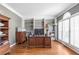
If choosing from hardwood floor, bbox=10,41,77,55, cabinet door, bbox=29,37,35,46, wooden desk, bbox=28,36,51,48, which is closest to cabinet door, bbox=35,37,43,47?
wooden desk, bbox=28,36,51,48

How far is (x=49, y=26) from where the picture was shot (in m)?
11.1

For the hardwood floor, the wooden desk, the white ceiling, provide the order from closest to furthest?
the hardwood floor → the white ceiling → the wooden desk

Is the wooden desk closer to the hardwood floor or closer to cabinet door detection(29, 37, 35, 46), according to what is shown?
cabinet door detection(29, 37, 35, 46)

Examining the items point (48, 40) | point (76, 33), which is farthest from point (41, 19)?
point (76, 33)

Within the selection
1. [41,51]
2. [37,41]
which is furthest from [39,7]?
[41,51]

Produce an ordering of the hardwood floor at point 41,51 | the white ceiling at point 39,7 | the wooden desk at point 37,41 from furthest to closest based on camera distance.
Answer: the wooden desk at point 37,41 < the white ceiling at point 39,7 < the hardwood floor at point 41,51

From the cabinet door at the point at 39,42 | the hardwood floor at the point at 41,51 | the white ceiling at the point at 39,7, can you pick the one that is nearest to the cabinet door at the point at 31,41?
the cabinet door at the point at 39,42

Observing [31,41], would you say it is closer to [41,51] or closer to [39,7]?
[41,51]

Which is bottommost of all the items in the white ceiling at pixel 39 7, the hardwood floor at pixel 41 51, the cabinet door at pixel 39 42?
the hardwood floor at pixel 41 51

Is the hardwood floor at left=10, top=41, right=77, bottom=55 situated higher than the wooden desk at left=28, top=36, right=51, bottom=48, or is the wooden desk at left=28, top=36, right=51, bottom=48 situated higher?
the wooden desk at left=28, top=36, right=51, bottom=48

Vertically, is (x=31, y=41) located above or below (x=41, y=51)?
above

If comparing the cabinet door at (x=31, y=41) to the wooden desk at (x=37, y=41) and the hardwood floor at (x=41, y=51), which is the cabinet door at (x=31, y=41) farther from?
the hardwood floor at (x=41, y=51)
